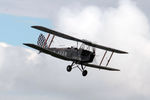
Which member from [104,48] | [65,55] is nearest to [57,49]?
[65,55]

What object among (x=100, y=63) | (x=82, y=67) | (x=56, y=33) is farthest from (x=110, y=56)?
(x=56, y=33)

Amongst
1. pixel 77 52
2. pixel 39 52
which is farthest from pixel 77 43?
pixel 39 52

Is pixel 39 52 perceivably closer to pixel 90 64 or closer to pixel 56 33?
pixel 56 33

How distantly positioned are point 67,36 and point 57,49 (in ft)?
11.6

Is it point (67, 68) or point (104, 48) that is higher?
point (104, 48)

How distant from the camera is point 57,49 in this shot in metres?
43.8

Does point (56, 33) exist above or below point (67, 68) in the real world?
above

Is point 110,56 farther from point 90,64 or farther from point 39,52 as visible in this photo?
point 39,52

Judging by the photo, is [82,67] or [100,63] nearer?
[82,67]

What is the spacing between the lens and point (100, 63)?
45750 mm

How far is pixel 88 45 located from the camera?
136 feet

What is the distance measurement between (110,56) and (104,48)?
5.53 feet

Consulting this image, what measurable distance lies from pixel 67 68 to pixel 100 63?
5.37 meters

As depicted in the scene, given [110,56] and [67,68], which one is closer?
[67,68]
